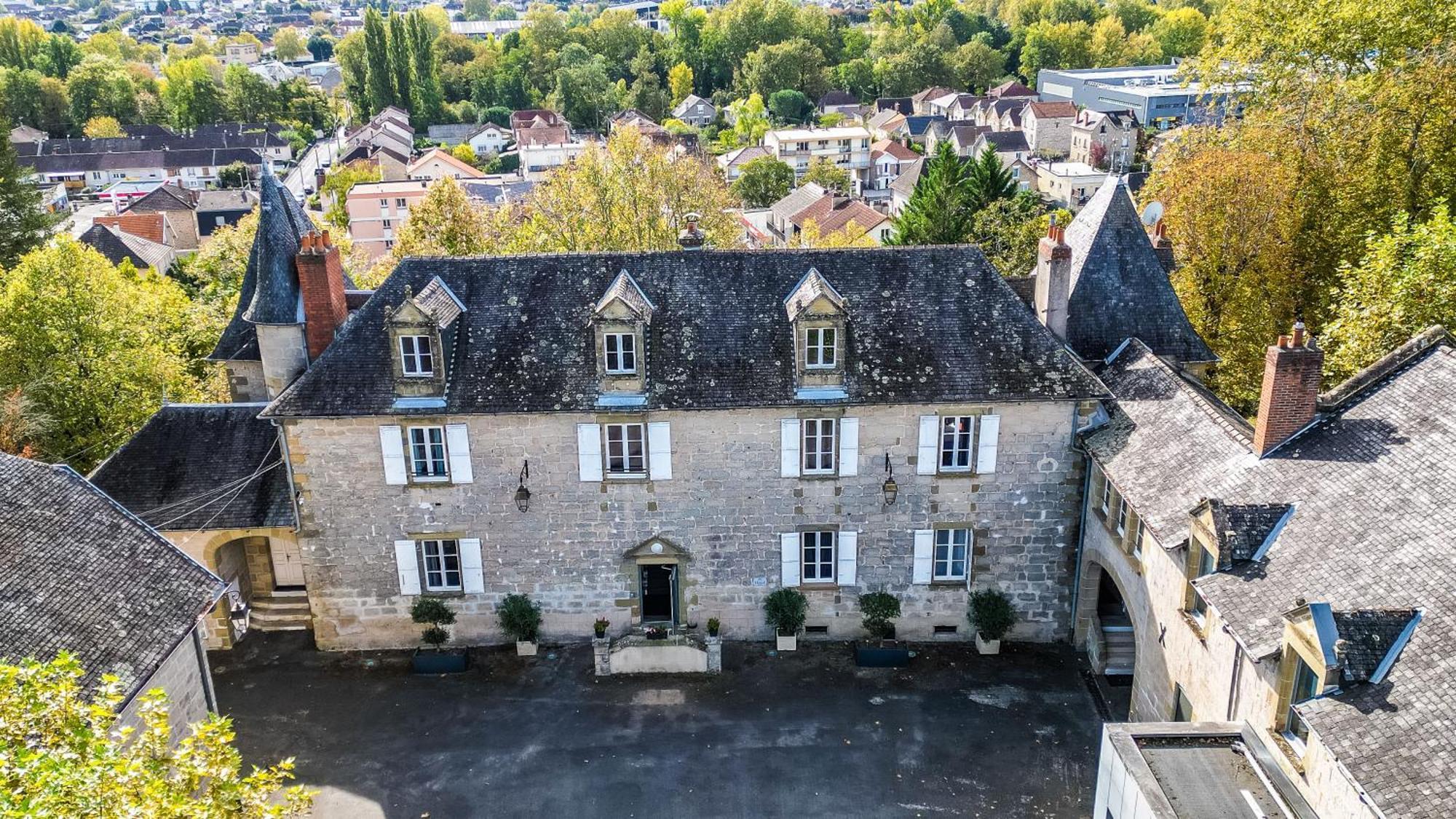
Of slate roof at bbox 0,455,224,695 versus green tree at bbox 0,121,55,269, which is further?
green tree at bbox 0,121,55,269

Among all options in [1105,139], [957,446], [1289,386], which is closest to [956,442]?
[957,446]

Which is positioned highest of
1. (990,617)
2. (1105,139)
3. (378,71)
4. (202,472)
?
(378,71)

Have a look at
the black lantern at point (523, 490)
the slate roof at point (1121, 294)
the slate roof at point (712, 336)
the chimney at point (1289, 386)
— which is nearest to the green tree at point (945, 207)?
the slate roof at point (1121, 294)

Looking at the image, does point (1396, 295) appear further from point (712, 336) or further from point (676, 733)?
point (676, 733)

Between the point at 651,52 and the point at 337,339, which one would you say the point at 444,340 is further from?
the point at 651,52

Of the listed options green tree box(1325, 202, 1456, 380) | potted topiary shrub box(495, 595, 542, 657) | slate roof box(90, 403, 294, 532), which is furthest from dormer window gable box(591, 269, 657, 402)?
green tree box(1325, 202, 1456, 380)

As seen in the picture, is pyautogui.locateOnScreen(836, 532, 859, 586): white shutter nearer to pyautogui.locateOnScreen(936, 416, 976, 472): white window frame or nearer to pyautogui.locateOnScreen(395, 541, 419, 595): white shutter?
pyautogui.locateOnScreen(936, 416, 976, 472): white window frame
